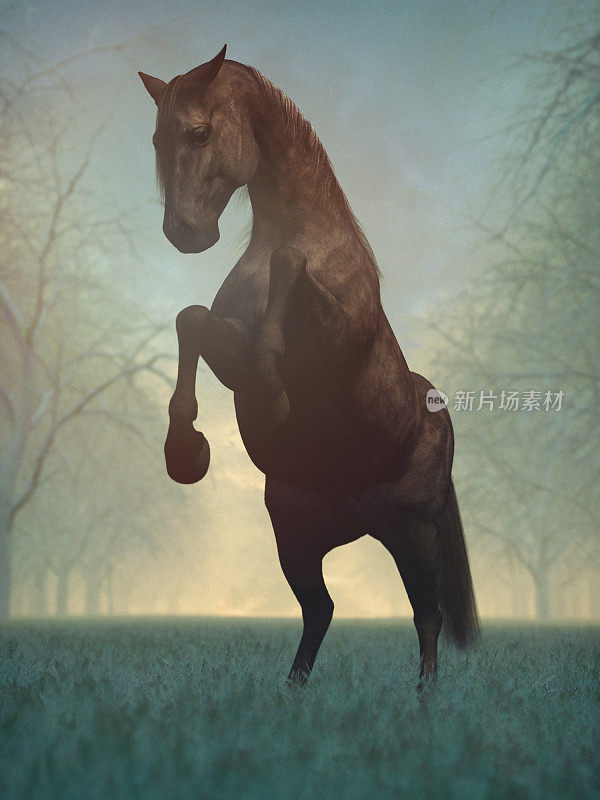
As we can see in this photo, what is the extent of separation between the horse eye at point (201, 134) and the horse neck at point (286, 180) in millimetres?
268

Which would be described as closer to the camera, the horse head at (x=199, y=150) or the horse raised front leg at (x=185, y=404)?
the horse raised front leg at (x=185, y=404)

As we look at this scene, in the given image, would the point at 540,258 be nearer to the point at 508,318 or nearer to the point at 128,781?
the point at 508,318

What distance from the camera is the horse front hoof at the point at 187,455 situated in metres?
2.84

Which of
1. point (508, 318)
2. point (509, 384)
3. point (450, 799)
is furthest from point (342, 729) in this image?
point (509, 384)

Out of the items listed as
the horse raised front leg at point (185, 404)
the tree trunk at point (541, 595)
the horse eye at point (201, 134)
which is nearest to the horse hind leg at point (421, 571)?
the horse raised front leg at point (185, 404)

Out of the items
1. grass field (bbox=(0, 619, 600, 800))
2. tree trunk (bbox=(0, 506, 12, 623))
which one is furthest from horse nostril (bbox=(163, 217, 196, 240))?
tree trunk (bbox=(0, 506, 12, 623))

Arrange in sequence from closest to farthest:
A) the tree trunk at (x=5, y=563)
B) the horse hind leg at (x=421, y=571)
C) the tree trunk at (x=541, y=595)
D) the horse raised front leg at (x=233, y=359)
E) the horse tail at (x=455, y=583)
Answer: the horse raised front leg at (x=233, y=359)
the horse hind leg at (x=421, y=571)
the horse tail at (x=455, y=583)
the tree trunk at (x=5, y=563)
the tree trunk at (x=541, y=595)

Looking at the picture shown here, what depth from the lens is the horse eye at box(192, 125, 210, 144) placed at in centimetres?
293

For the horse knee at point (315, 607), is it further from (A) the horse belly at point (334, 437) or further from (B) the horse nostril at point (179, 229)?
(B) the horse nostril at point (179, 229)

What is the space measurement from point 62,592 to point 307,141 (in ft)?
51.4

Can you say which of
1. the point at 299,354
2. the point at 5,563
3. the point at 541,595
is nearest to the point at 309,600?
the point at 299,354

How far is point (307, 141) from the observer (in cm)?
326

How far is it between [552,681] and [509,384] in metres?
5.71

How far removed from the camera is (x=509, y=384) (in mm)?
9312
